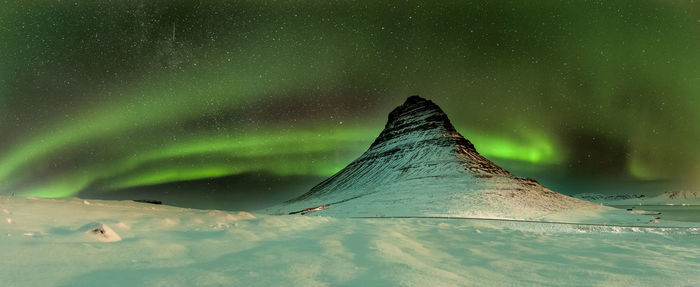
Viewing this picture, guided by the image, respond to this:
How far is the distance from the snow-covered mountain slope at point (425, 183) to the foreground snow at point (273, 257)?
1139 inches

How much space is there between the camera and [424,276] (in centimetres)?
451

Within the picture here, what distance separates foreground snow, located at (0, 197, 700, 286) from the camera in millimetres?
4188

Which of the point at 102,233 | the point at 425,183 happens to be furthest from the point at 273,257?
the point at 425,183

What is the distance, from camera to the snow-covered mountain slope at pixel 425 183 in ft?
134

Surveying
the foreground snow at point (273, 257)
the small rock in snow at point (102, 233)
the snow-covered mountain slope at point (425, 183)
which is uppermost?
the snow-covered mountain slope at point (425, 183)

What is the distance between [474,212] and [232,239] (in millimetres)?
34000

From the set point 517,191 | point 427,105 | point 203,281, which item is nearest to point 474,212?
point 517,191

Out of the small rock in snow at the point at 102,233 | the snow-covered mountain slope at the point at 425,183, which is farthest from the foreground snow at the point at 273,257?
the snow-covered mountain slope at the point at 425,183

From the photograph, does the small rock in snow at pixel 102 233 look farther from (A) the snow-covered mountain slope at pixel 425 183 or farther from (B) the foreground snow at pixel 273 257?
(A) the snow-covered mountain slope at pixel 425 183

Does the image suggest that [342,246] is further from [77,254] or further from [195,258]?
[77,254]

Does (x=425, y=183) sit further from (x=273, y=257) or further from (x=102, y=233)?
(x=102, y=233)

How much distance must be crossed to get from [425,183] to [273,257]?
58630 mm

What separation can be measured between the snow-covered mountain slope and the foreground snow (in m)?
28.9

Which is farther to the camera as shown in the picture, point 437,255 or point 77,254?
point 437,255
